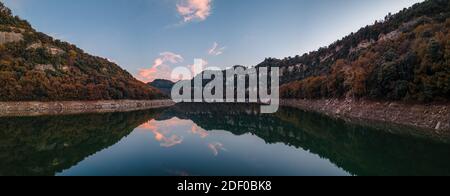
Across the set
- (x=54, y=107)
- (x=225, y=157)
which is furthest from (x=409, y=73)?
(x=54, y=107)

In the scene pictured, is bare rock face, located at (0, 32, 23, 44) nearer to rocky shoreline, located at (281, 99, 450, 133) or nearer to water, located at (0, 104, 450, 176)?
water, located at (0, 104, 450, 176)

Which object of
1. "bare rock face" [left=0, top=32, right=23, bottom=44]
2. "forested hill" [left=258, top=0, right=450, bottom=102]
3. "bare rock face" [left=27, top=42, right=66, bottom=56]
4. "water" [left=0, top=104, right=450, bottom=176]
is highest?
"bare rock face" [left=0, top=32, right=23, bottom=44]

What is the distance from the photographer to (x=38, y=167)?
14.4 m

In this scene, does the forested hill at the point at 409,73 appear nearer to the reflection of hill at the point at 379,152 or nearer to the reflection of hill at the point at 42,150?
the reflection of hill at the point at 379,152

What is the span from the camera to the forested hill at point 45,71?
59369 millimetres

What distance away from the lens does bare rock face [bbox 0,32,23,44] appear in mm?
78287

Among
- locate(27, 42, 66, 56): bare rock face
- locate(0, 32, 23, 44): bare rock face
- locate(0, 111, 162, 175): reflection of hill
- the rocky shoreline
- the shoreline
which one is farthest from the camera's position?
locate(27, 42, 66, 56): bare rock face

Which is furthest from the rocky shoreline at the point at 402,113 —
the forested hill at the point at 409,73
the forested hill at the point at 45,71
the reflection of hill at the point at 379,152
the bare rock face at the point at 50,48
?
the bare rock face at the point at 50,48

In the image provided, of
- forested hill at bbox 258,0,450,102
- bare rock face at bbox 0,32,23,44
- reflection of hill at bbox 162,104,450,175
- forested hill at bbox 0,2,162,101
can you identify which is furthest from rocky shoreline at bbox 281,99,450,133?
bare rock face at bbox 0,32,23,44

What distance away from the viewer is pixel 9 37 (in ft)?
262

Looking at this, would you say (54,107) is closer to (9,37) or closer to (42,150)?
(9,37)
